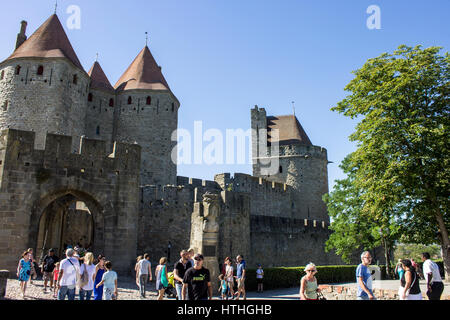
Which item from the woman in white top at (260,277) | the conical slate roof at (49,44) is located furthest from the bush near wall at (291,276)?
the conical slate roof at (49,44)

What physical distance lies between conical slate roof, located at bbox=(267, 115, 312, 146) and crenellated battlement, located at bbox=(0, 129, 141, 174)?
2757cm

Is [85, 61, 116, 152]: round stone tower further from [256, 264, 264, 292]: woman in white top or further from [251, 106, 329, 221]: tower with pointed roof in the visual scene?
[256, 264, 264, 292]: woman in white top

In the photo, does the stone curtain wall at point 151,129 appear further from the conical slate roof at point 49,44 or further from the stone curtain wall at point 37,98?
the conical slate roof at point 49,44

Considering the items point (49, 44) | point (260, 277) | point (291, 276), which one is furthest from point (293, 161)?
point (260, 277)

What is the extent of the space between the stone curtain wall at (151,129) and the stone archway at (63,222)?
7.37 m

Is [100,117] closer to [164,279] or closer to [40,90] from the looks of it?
[40,90]

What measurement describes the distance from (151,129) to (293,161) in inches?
632

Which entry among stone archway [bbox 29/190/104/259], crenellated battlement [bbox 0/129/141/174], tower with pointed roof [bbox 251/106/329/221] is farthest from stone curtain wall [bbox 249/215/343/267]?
tower with pointed roof [bbox 251/106/329/221]

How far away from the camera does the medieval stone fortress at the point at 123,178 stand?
1416 cm

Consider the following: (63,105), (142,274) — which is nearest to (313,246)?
(142,274)

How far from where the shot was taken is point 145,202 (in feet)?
67.8

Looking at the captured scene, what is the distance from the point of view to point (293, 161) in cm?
4066

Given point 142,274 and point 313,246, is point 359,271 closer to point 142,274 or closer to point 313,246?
point 142,274

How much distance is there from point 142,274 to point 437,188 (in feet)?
40.1
